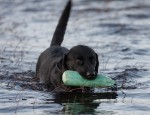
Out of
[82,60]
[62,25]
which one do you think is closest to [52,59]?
[62,25]

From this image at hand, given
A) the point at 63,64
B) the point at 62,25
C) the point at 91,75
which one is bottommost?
the point at 91,75

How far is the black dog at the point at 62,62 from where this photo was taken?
8383 mm

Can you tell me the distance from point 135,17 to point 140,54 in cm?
566

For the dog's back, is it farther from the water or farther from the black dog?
the water

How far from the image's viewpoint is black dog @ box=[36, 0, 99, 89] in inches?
330

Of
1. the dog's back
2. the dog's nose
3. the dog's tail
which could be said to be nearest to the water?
the dog's back

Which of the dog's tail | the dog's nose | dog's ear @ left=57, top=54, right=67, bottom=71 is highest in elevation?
the dog's tail

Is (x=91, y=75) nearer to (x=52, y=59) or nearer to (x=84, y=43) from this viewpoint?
(x=52, y=59)

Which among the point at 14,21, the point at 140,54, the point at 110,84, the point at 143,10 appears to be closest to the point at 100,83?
the point at 110,84

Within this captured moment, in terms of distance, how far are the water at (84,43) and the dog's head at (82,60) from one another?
0.44 metres

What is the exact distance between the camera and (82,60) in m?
8.45

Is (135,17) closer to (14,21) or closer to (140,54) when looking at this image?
(14,21)

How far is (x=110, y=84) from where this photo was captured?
8211 mm

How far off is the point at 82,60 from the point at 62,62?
1.52 feet
